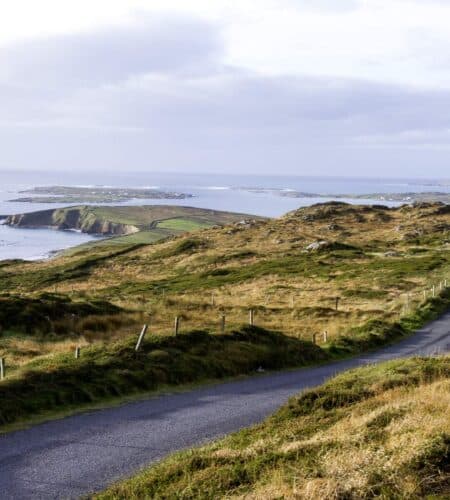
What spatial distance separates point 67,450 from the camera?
40.5 feet

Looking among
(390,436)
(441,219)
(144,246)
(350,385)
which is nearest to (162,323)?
(350,385)

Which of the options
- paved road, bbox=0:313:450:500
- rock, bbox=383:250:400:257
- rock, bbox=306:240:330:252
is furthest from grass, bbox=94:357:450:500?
rock, bbox=306:240:330:252

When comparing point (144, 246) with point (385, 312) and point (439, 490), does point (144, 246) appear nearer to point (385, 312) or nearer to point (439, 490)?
point (385, 312)

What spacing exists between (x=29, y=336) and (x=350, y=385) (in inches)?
753

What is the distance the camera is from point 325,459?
952 centimetres

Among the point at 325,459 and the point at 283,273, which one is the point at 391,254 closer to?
the point at 283,273

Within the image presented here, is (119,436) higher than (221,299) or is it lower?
higher

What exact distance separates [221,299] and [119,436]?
40.7 m

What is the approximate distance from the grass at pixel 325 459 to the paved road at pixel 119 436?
936mm

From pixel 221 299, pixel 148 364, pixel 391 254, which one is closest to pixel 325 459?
pixel 148 364

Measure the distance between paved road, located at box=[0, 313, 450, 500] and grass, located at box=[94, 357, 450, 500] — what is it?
36.9 inches

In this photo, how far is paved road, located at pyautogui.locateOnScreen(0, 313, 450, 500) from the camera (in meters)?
10.8

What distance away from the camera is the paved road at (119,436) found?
1076 cm

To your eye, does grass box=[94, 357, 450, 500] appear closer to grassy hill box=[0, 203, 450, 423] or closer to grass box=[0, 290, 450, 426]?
grass box=[0, 290, 450, 426]
